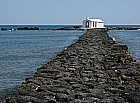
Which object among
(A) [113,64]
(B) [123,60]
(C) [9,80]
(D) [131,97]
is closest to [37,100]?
(D) [131,97]

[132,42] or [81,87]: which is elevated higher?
[81,87]

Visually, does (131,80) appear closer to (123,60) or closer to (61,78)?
(61,78)

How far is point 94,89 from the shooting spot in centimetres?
841

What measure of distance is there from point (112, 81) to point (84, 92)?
5.74 feet

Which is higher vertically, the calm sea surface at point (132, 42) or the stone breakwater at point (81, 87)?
the stone breakwater at point (81, 87)
